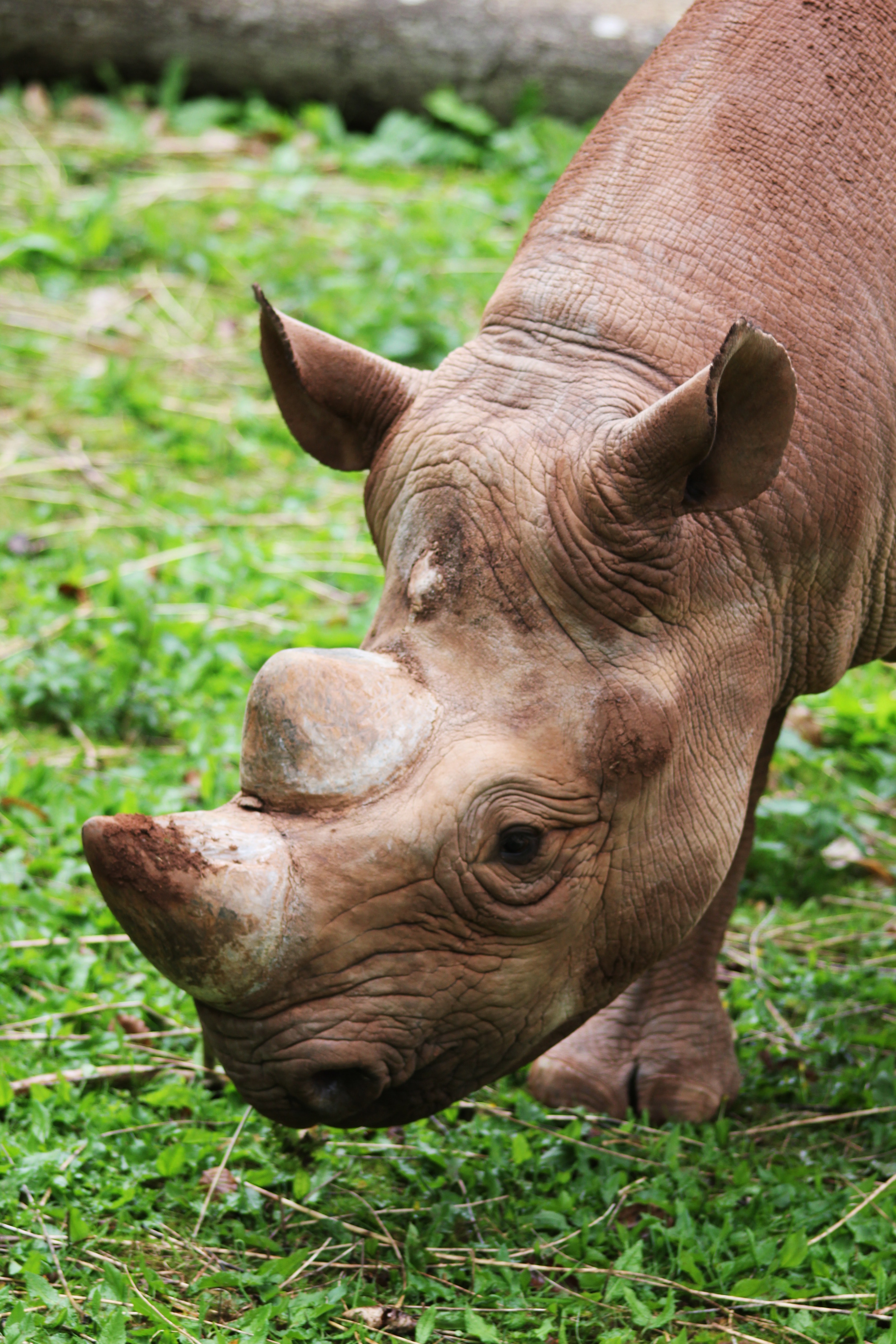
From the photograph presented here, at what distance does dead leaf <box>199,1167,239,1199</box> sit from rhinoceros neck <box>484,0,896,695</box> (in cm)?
172

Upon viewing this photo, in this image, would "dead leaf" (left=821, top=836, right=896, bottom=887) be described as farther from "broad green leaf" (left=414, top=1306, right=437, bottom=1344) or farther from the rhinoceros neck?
"broad green leaf" (left=414, top=1306, right=437, bottom=1344)

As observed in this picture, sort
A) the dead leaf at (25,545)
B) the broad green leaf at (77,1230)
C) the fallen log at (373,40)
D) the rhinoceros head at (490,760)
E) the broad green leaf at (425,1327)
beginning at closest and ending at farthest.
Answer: the rhinoceros head at (490,760)
the broad green leaf at (425,1327)
the broad green leaf at (77,1230)
the dead leaf at (25,545)
the fallen log at (373,40)

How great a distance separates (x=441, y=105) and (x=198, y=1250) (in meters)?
8.81

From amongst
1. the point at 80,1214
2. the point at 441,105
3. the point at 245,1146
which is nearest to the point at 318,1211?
the point at 245,1146

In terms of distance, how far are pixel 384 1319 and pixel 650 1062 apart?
1315 mm

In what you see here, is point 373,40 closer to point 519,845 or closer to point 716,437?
point 716,437

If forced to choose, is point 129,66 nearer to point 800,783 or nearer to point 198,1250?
point 800,783

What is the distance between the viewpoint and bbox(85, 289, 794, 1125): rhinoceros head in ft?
9.18

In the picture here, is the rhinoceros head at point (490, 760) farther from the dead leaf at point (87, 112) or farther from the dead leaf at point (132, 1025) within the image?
the dead leaf at point (87, 112)

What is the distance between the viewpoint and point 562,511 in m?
3.08

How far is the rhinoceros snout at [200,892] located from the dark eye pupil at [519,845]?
1.46 feet

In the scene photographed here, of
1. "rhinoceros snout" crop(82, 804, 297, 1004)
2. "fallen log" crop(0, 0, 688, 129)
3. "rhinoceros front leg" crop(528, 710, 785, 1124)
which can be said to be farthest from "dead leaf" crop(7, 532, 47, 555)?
"fallen log" crop(0, 0, 688, 129)

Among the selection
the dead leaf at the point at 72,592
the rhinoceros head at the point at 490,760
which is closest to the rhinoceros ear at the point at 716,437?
the rhinoceros head at the point at 490,760

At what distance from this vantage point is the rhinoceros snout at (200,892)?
2678 mm
